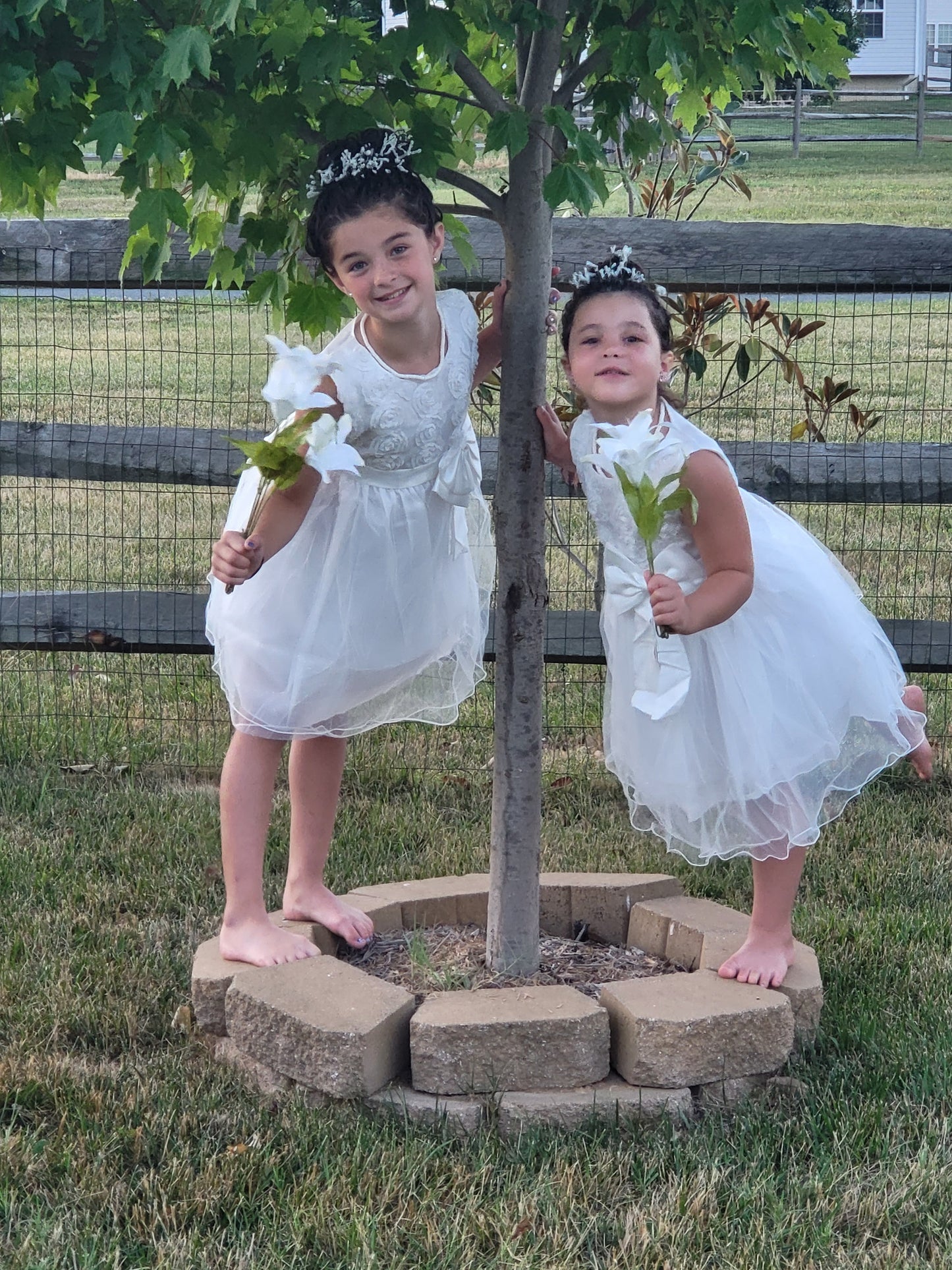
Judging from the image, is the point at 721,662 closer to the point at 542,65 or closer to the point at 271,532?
the point at 271,532

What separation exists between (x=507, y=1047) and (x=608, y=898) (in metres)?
0.77

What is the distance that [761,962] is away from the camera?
121 inches

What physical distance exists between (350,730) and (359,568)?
39cm

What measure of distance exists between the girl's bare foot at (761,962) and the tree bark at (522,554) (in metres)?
0.45

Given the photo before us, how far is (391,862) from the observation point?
421 centimetres

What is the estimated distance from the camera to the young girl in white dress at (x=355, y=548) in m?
2.87

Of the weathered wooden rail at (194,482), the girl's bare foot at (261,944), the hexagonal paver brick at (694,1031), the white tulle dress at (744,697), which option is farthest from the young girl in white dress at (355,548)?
the weathered wooden rail at (194,482)

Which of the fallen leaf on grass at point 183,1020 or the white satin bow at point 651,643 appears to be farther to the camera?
the fallen leaf on grass at point 183,1020

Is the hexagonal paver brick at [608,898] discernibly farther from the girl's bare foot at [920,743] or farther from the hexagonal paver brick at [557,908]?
the girl's bare foot at [920,743]

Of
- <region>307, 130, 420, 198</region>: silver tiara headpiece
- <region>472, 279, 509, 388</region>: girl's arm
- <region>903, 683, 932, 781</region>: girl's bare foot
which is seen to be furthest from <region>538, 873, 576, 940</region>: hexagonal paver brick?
<region>307, 130, 420, 198</region>: silver tiara headpiece

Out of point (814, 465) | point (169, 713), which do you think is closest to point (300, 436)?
point (814, 465)

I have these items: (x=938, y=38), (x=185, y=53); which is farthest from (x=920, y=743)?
(x=938, y=38)

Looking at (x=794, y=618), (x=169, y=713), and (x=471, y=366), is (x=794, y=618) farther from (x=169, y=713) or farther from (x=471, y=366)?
(x=169, y=713)

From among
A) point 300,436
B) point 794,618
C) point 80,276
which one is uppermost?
point 80,276
